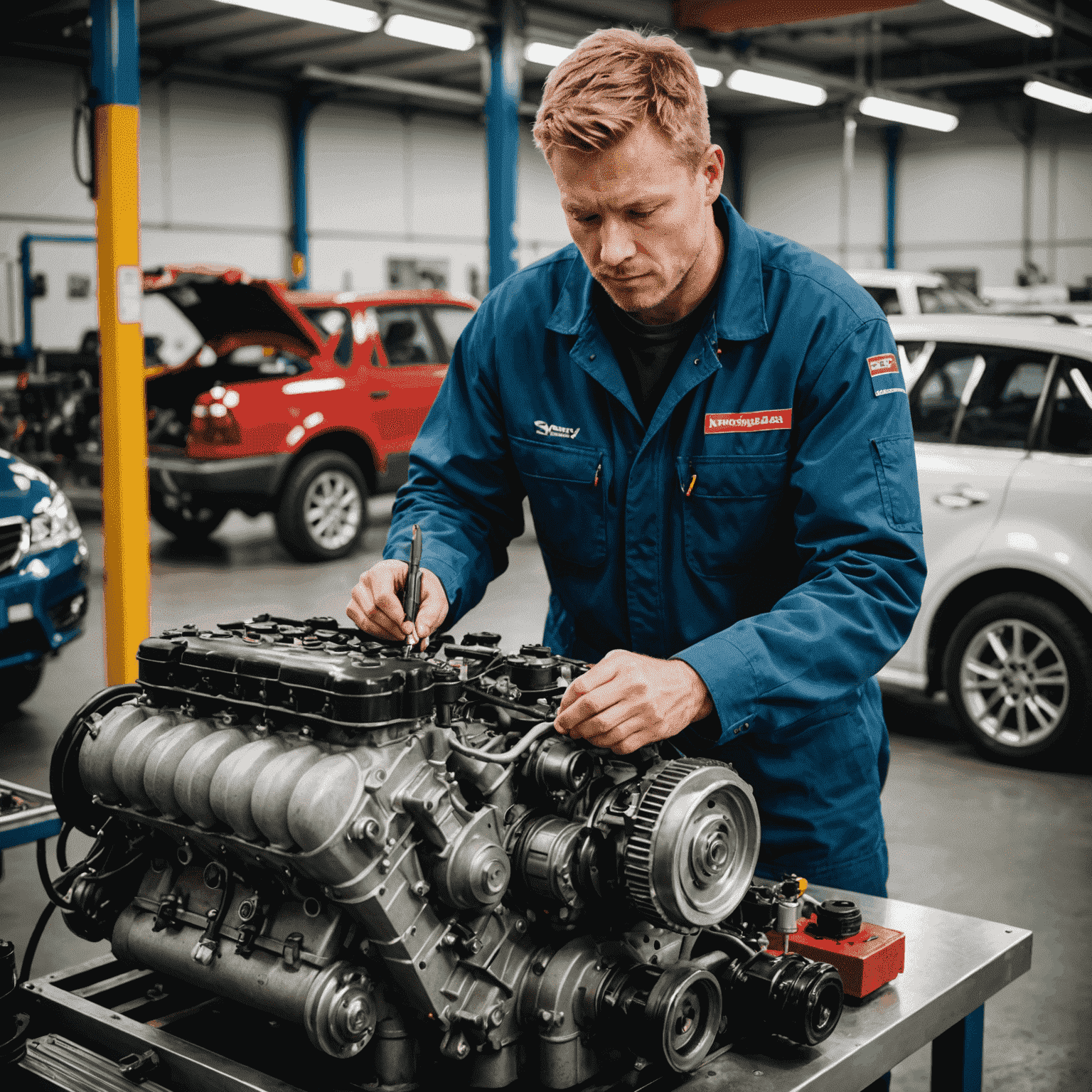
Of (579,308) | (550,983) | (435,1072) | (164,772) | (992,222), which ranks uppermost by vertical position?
(992,222)

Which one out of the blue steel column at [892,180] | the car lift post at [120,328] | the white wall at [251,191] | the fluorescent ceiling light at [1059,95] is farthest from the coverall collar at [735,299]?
the blue steel column at [892,180]

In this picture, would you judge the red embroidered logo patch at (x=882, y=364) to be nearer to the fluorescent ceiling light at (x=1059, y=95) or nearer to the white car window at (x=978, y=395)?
the white car window at (x=978, y=395)

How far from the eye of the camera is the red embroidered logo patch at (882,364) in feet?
5.78

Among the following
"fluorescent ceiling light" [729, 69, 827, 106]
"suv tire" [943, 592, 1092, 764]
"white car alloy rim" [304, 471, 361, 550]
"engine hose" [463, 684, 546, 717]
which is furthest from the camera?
"fluorescent ceiling light" [729, 69, 827, 106]

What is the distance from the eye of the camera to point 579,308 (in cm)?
193

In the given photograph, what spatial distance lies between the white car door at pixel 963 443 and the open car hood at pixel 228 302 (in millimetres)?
4749

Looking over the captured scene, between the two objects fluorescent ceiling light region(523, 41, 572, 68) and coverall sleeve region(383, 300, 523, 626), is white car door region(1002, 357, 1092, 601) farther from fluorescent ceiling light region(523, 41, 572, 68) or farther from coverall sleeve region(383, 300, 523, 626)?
fluorescent ceiling light region(523, 41, 572, 68)

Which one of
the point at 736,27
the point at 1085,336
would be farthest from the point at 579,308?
the point at 736,27

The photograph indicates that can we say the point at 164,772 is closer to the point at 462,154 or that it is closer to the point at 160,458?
the point at 160,458

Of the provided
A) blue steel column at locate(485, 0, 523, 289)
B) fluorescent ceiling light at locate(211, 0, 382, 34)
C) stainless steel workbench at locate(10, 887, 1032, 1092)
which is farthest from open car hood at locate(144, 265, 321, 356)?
stainless steel workbench at locate(10, 887, 1032, 1092)

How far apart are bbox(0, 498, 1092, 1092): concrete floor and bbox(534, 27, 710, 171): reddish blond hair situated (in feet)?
3.65

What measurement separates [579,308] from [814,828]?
84 centimetres

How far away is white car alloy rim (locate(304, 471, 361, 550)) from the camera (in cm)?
908

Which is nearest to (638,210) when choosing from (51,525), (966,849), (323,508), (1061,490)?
(966,849)
